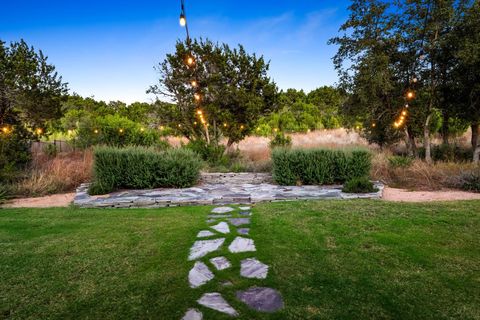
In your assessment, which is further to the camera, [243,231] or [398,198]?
[398,198]

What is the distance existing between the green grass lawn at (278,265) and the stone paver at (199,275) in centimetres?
7

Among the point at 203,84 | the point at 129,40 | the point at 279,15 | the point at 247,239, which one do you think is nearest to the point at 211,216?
the point at 247,239

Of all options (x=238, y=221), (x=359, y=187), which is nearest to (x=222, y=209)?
(x=238, y=221)

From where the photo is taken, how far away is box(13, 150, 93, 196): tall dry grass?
22.5ft

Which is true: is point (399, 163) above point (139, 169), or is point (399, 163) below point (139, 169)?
below

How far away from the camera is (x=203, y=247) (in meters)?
3.12

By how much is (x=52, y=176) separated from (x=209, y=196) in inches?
191

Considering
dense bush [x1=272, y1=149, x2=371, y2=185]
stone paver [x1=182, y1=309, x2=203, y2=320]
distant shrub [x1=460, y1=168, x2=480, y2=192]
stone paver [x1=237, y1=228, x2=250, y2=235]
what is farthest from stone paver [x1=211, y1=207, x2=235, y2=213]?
distant shrub [x1=460, y1=168, x2=480, y2=192]

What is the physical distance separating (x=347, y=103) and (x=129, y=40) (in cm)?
1088

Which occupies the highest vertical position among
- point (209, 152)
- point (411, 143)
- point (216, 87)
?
point (216, 87)

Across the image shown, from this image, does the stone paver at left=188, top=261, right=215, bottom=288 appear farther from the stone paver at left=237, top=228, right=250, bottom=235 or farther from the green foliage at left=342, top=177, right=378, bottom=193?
the green foliage at left=342, top=177, right=378, bottom=193

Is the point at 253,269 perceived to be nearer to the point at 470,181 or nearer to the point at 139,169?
the point at 139,169

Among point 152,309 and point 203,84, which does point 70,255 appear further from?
point 203,84

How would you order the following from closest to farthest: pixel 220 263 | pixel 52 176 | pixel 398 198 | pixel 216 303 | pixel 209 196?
pixel 216 303 < pixel 220 263 < pixel 398 198 < pixel 209 196 < pixel 52 176
